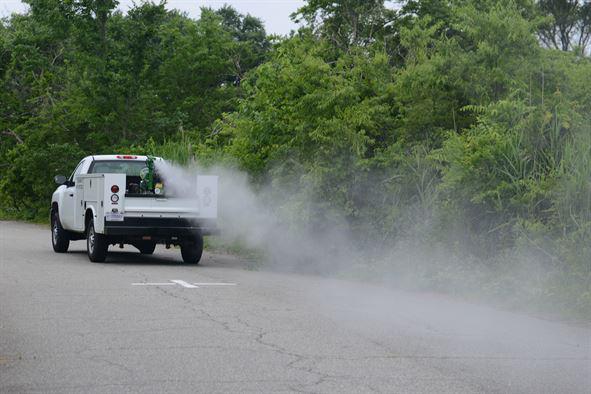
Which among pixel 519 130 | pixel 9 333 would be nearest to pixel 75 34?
pixel 519 130

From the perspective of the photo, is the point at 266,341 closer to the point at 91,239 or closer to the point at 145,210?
the point at 145,210

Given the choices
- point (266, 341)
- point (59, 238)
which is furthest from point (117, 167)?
point (266, 341)

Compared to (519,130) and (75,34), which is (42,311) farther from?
(75,34)

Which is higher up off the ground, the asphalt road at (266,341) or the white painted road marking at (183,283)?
the asphalt road at (266,341)

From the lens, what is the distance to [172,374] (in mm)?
7473

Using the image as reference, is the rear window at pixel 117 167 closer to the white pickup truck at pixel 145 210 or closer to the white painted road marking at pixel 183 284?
the white pickup truck at pixel 145 210

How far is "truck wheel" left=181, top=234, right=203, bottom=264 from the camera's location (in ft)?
60.6

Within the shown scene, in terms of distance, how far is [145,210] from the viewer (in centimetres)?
1762

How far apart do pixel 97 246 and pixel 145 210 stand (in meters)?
1.24

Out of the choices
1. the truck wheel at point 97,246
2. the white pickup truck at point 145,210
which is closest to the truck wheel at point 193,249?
the white pickup truck at point 145,210

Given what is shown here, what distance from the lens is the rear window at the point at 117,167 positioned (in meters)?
20.0

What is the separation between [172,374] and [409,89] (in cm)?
1107

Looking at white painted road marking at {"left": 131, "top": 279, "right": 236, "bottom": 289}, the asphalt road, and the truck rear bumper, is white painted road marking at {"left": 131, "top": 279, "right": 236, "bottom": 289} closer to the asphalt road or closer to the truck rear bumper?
the asphalt road

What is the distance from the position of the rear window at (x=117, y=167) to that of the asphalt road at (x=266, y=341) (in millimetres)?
5438
